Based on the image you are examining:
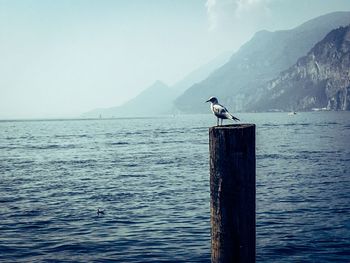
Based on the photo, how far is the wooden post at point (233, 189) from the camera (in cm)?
575

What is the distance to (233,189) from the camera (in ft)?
19.0

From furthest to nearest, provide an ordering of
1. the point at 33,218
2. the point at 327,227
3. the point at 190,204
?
the point at 190,204, the point at 33,218, the point at 327,227

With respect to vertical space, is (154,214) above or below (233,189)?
below

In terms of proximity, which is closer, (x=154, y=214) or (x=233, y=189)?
(x=233, y=189)

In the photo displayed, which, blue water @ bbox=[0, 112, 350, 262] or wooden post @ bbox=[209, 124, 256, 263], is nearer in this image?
wooden post @ bbox=[209, 124, 256, 263]

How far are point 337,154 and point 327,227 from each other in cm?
2753

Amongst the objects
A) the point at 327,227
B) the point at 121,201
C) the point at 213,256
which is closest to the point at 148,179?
the point at 121,201

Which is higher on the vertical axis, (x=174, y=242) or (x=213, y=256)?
(x=213, y=256)

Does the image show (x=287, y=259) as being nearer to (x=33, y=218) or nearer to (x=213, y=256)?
(x=213, y=256)

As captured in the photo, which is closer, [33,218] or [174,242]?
[174,242]

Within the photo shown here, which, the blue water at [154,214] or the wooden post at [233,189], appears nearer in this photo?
the wooden post at [233,189]

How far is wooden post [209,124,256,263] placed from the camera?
5.75 meters

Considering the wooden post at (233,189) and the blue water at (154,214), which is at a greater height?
the wooden post at (233,189)

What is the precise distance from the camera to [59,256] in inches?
513
